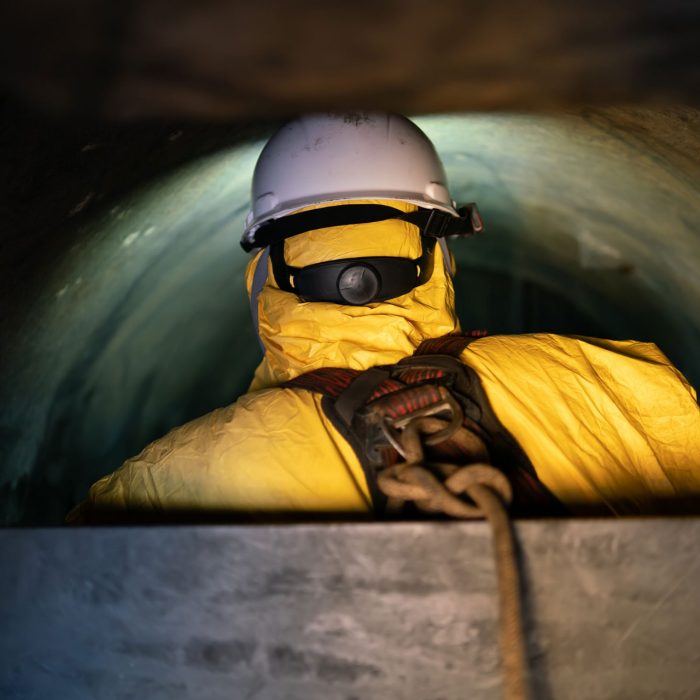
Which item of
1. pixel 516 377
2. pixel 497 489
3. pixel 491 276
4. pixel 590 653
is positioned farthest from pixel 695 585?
pixel 491 276

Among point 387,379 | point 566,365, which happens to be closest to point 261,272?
point 387,379

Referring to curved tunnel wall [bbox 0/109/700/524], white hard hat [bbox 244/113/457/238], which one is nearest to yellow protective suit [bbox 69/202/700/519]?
white hard hat [bbox 244/113/457/238]

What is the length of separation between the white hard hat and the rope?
97 centimetres

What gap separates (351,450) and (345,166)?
0.92 metres

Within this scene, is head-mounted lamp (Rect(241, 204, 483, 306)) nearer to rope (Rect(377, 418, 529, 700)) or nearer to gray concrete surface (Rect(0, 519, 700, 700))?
rope (Rect(377, 418, 529, 700))

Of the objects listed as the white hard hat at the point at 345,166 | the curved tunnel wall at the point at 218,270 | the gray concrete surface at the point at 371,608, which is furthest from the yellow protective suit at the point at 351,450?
the curved tunnel wall at the point at 218,270

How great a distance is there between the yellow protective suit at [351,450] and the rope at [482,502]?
0.31 meters

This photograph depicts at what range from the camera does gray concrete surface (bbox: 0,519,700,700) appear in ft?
3.15

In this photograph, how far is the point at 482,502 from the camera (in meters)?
0.99

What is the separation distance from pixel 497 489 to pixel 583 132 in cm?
186

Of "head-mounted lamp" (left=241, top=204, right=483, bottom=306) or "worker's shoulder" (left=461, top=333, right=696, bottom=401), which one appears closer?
"worker's shoulder" (left=461, top=333, right=696, bottom=401)

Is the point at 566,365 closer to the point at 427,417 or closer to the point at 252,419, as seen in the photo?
the point at 427,417

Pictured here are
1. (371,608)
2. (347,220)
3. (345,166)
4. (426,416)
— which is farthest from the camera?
(345,166)

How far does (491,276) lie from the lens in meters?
4.53
